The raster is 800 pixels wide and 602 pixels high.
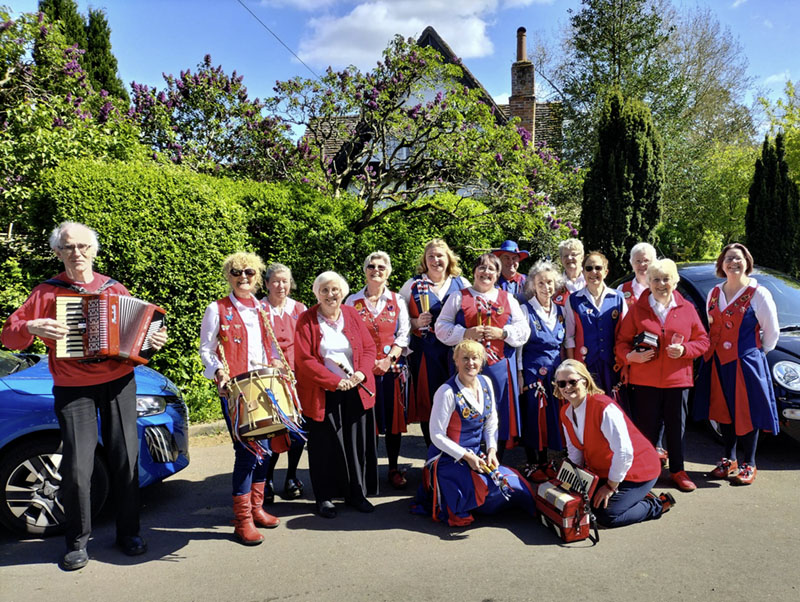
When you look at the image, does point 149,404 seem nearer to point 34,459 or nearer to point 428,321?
point 34,459

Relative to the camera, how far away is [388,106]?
938 centimetres

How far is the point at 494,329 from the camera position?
473cm

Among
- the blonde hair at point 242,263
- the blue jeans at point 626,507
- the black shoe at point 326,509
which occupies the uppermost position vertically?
the blonde hair at point 242,263

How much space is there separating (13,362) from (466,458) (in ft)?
11.6

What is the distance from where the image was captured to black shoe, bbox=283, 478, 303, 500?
4.76 meters

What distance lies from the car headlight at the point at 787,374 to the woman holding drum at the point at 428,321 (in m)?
2.81

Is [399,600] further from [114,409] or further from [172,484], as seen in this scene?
[172,484]

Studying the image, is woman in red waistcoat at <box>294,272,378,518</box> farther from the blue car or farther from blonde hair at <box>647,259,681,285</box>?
blonde hair at <box>647,259,681,285</box>

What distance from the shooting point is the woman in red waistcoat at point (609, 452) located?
3912mm

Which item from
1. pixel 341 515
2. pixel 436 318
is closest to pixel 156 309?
pixel 341 515

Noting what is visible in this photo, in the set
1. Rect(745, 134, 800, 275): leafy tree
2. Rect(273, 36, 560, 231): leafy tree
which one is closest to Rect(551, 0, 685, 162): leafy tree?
Rect(745, 134, 800, 275): leafy tree

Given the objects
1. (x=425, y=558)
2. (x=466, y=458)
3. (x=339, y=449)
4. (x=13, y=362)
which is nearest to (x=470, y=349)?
(x=466, y=458)

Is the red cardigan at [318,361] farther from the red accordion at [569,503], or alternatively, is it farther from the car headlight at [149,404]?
the red accordion at [569,503]

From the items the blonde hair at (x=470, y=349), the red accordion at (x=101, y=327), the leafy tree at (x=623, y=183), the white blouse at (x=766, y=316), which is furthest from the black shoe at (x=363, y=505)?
the leafy tree at (x=623, y=183)
